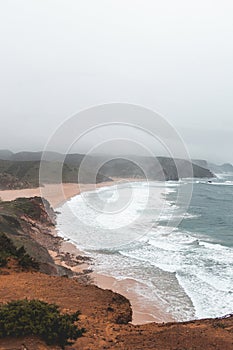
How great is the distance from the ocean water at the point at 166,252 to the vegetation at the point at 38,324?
8.25m

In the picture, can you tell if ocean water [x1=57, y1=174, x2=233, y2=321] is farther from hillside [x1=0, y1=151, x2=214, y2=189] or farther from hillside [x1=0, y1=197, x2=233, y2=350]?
hillside [x1=0, y1=151, x2=214, y2=189]

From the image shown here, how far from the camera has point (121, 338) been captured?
7633 millimetres

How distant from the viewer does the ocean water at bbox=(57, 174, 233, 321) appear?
16484 mm

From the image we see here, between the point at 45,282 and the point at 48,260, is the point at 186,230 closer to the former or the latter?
the point at 48,260

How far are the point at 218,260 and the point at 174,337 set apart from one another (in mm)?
16713

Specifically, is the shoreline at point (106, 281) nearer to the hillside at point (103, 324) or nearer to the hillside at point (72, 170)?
the hillside at point (103, 324)

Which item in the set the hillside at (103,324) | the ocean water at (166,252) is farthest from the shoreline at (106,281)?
the hillside at (103,324)

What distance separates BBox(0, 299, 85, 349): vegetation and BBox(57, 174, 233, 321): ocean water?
825cm

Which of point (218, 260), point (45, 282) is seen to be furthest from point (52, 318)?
point (218, 260)

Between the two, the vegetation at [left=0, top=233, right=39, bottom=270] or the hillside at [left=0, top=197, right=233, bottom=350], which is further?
Answer: the vegetation at [left=0, top=233, right=39, bottom=270]

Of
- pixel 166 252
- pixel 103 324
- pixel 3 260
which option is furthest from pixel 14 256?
pixel 166 252

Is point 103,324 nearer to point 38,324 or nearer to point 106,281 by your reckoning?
point 38,324

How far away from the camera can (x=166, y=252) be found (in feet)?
81.9

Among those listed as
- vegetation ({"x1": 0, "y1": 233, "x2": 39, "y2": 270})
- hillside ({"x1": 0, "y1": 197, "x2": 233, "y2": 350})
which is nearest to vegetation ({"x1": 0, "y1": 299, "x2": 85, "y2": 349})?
hillside ({"x1": 0, "y1": 197, "x2": 233, "y2": 350})
